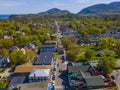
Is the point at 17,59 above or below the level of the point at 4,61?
above

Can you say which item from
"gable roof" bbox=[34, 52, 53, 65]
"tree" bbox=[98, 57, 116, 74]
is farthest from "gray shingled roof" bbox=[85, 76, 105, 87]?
"gable roof" bbox=[34, 52, 53, 65]

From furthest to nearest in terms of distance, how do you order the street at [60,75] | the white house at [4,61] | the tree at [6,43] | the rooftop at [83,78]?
the tree at [6,43], the white house at [4,61], the street at [60,75], the rooftop at [83,78]

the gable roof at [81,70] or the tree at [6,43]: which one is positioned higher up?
the tree at [6,43]

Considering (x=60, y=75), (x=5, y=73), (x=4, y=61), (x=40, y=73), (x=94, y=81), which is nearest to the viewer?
(x=94, y=81)

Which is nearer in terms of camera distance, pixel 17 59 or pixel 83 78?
pixel 83 78

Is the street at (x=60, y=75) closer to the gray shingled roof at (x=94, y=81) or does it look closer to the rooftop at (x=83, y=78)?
the rooftop at (x=83, y=78)

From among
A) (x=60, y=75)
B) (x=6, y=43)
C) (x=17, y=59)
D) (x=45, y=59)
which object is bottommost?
(x=60, y=75)

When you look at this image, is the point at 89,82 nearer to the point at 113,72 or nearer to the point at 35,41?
the point at 113,72

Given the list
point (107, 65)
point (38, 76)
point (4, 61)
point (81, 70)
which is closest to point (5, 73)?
point (4, 61)

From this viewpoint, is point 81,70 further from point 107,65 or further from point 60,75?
point 107,65

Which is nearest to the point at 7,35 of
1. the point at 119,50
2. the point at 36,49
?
the point at 36,49

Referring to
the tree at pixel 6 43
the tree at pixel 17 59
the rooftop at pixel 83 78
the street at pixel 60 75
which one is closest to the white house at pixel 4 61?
the tree at pixel 17 59
